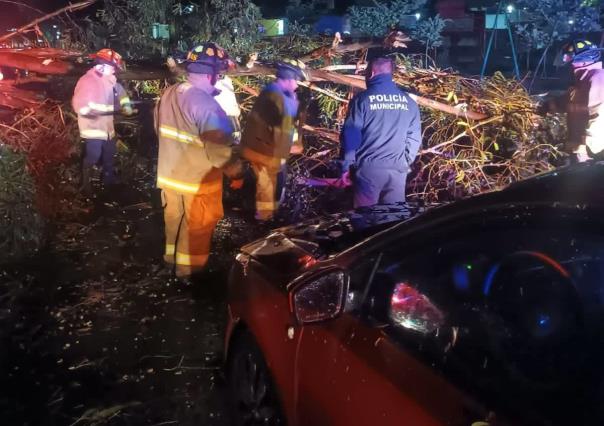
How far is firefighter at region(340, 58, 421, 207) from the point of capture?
15.2 feet

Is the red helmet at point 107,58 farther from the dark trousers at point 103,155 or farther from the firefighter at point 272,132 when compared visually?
the firefighter at point 272,132

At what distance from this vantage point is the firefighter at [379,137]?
4645mm

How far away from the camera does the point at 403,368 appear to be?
5.73 ft

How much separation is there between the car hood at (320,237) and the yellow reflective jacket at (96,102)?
4.58m

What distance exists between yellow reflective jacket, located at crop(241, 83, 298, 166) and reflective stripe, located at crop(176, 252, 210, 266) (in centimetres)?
165

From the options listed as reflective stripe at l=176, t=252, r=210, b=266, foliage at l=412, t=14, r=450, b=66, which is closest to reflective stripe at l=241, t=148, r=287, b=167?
reflective stripe at l=176, t=252, r=210, b=266

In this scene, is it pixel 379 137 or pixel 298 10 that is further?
pixel 298 10

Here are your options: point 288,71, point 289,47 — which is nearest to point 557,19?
point 289,47

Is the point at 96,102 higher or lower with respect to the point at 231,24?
lower

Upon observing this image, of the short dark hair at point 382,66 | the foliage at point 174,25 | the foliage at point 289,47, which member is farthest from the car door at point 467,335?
the foliage at point 174,25

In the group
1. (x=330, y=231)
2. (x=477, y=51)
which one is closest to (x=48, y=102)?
(x=330, y=231)

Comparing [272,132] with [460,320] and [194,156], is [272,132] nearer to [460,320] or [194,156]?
[194,156]

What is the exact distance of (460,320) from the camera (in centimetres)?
188

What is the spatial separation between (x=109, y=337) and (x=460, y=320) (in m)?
2.76
